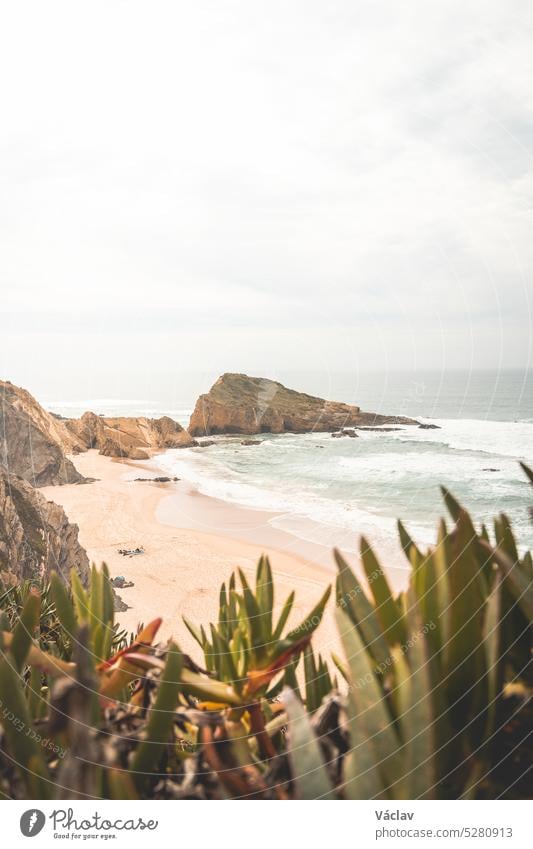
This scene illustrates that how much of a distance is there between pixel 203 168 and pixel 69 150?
0.73 feet

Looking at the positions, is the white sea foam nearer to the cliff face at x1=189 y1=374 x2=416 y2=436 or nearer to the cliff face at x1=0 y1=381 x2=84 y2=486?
the cliff face at x1=189 y1=374 x2=416 y2=436

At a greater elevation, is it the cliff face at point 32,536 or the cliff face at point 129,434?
the cliff face at point 129,434

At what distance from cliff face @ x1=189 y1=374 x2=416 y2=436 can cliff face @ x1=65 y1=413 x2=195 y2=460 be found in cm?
22

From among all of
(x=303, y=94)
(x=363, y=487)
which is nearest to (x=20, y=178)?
(x=303, y=94)

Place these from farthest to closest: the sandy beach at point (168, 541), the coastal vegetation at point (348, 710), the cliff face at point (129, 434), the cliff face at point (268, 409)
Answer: the sandy beach at point (168, 541)
the cliff face at point (129, 434)
the cliff face at point (268, 409)
the coastal vegetation at point (348, 710)

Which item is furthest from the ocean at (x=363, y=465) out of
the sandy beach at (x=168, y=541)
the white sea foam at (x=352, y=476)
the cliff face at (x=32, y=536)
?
the cliff face at (x=32, y=536)

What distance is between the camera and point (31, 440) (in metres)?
1.82

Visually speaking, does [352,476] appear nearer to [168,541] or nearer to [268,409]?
[268,409]

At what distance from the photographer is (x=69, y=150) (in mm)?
977

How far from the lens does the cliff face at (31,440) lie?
1793 mm
